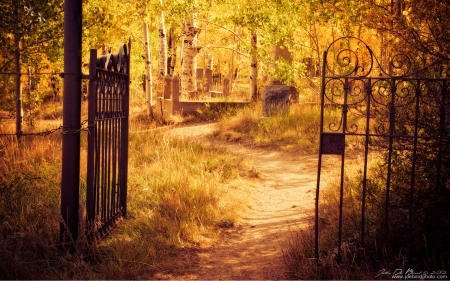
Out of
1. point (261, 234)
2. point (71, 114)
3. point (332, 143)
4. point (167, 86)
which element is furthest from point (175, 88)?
point (332, 143)

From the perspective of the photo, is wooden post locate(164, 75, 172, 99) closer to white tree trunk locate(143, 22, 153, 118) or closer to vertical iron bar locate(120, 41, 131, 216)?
white tree trunk locate(143, 22, 153, 118)

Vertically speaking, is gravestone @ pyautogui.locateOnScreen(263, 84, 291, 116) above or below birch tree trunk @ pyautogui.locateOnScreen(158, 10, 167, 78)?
below

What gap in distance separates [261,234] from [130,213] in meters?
1.77

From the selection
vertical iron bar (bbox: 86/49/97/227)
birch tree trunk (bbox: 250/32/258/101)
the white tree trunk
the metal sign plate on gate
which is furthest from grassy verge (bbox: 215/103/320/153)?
vertical iron bar (bbox: 86/49/97/227)

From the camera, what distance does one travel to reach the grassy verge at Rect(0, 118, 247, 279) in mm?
4680

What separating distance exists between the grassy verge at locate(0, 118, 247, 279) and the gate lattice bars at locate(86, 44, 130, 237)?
9.7 inches

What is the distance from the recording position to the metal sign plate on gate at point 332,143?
4.66m

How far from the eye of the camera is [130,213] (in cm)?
658

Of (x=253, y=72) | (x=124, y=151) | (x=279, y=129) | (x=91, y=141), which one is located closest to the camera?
(x=91, y=141)

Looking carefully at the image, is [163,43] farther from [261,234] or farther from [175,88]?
[261,234]

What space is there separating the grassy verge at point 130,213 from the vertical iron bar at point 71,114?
267 mm

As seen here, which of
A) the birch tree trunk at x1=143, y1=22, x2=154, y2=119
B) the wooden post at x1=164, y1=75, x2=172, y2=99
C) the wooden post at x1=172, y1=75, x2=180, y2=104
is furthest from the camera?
the wooden post at x1=164, y1=75, x2=172, y2=99

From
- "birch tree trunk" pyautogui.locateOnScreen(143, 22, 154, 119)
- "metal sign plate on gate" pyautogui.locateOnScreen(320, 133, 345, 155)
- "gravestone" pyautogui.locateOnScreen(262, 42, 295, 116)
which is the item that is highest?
"birch tree trunk" pyautogui.locateOnScreen(143, 22, 154, 119)

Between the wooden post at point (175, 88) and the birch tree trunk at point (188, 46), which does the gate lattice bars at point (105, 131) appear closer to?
the wooden post at point (175, 88)
